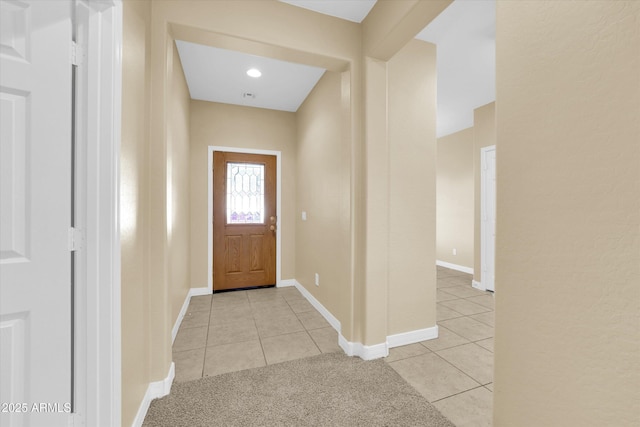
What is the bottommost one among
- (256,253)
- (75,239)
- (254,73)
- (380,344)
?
(380,344)

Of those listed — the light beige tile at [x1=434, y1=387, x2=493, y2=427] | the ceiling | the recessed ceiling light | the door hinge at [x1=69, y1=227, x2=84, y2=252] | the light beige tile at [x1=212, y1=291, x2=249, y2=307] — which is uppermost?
the ceiling

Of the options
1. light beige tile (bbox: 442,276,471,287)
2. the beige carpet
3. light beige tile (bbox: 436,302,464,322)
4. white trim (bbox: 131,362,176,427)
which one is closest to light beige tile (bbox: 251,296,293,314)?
the beige carpet

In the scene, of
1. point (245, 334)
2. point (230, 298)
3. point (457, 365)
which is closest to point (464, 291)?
point (457, 365)

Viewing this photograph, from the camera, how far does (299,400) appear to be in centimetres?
165

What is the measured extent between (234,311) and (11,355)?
7.75 ft

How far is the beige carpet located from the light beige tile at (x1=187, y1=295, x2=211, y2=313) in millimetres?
1536

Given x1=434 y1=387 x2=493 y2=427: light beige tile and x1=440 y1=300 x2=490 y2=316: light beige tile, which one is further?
x1=440 y1=300 x2=490 y2=316: light beige tile

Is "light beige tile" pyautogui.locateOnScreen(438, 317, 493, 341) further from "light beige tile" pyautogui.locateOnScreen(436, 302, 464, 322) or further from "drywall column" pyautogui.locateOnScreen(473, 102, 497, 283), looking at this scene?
"drywall column" pyautogui.locateOnScreen(473, 102, 497, 283)

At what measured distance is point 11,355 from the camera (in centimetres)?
90

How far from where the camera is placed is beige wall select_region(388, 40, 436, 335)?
235 centimetres

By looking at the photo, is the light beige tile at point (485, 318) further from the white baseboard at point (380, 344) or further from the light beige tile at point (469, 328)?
the white baseboard at point (380, 344)

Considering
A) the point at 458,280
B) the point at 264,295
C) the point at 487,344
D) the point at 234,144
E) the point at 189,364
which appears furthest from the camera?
the point at 458,280

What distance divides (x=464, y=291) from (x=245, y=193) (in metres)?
3.79

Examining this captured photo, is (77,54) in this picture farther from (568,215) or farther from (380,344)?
(380,344)
